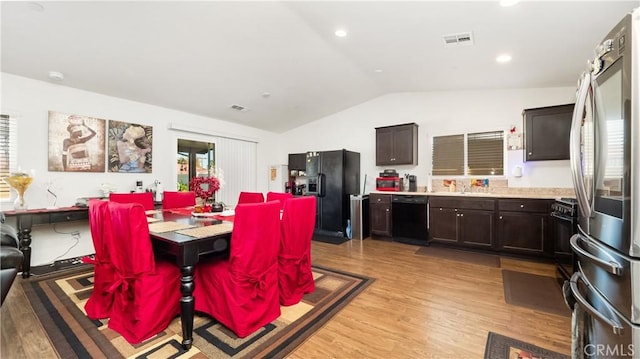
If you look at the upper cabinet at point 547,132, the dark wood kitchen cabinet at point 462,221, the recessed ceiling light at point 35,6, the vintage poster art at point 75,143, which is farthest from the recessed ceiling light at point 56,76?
the upper cabinet at point 547,132

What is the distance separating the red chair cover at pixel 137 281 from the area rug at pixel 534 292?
3.07m

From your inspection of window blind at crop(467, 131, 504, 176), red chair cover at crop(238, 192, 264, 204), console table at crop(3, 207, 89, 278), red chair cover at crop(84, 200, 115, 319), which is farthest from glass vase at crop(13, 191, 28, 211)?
window blind at crop(467, 131, 504, 176)

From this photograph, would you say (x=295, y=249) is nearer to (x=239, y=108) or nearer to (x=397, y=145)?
(x=397, y=145)

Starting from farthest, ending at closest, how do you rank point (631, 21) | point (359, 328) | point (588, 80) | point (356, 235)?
1. point (356, 235)
2. point (359, 328)
3. point (588, 80)
4. point (631, 21)

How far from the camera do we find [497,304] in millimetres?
2488

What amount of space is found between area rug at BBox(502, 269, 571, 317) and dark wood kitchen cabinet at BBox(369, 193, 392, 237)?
2.00m

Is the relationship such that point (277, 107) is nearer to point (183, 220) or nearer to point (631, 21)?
point (183, 220)

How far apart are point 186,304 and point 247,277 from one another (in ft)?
1.41

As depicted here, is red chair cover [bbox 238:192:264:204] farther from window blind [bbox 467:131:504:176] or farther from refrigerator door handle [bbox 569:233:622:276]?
window blind [bbox 467:131:504:176]

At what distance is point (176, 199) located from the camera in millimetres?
3641

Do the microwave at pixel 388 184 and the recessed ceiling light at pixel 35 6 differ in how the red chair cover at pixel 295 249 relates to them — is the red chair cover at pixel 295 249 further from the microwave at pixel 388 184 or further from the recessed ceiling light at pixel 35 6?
the microwave at pixel 388 184

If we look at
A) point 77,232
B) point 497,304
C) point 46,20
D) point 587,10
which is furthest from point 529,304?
point 77,232

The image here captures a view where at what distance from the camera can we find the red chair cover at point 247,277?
1953mm

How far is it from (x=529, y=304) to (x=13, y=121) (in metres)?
6.07
